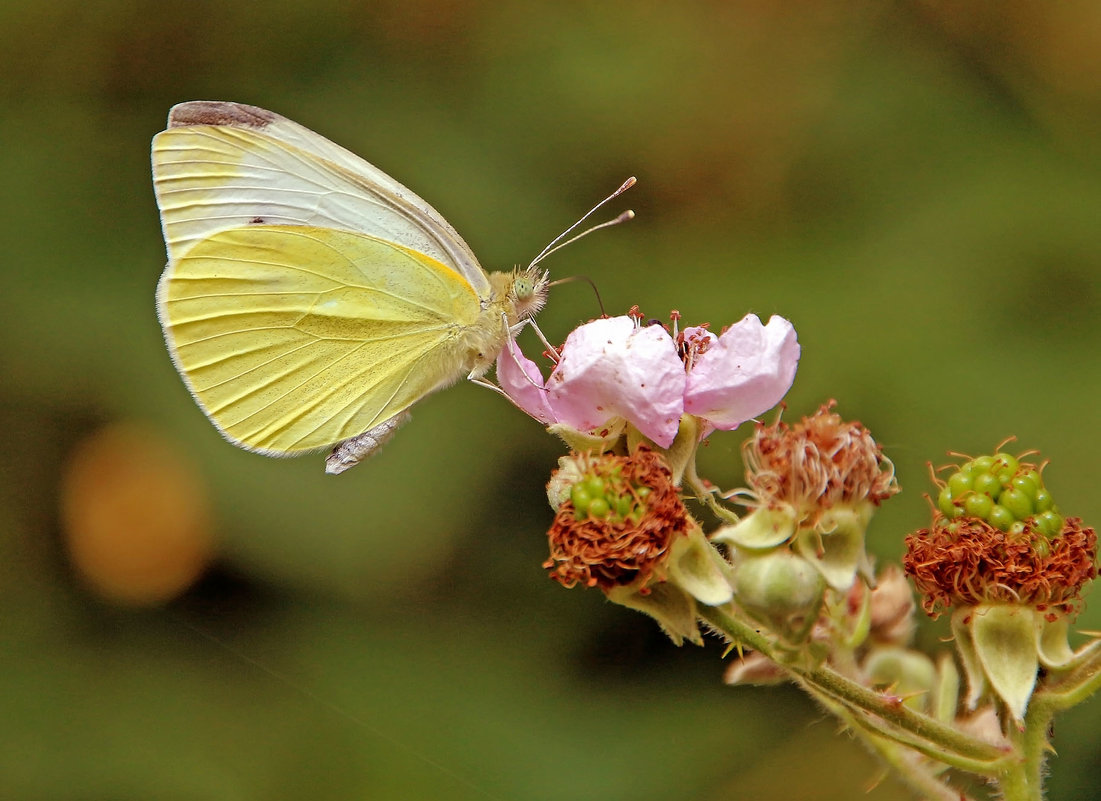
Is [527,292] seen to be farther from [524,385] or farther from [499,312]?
[524,385]

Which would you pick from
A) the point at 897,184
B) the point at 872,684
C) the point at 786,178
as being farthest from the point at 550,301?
the point at 872,684

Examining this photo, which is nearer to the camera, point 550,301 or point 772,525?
point 772,525

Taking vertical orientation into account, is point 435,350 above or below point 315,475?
above

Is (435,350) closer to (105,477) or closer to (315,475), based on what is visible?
(315,475)

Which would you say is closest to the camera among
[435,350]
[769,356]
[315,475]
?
[769,356]

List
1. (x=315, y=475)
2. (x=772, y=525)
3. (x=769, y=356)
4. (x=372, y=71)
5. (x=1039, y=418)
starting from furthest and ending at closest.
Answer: (x=372, y=71)
(x=315, y=475)
(x=1039, y=418)
(x=769, y=356)
(x=772, y=525)

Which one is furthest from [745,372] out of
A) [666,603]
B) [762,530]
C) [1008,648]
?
[1008,648]

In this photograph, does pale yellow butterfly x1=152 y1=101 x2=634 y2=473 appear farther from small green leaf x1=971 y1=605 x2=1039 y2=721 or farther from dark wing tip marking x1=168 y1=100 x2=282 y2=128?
small green leaf x1=971 y1=605 x2=1039 y2=721
